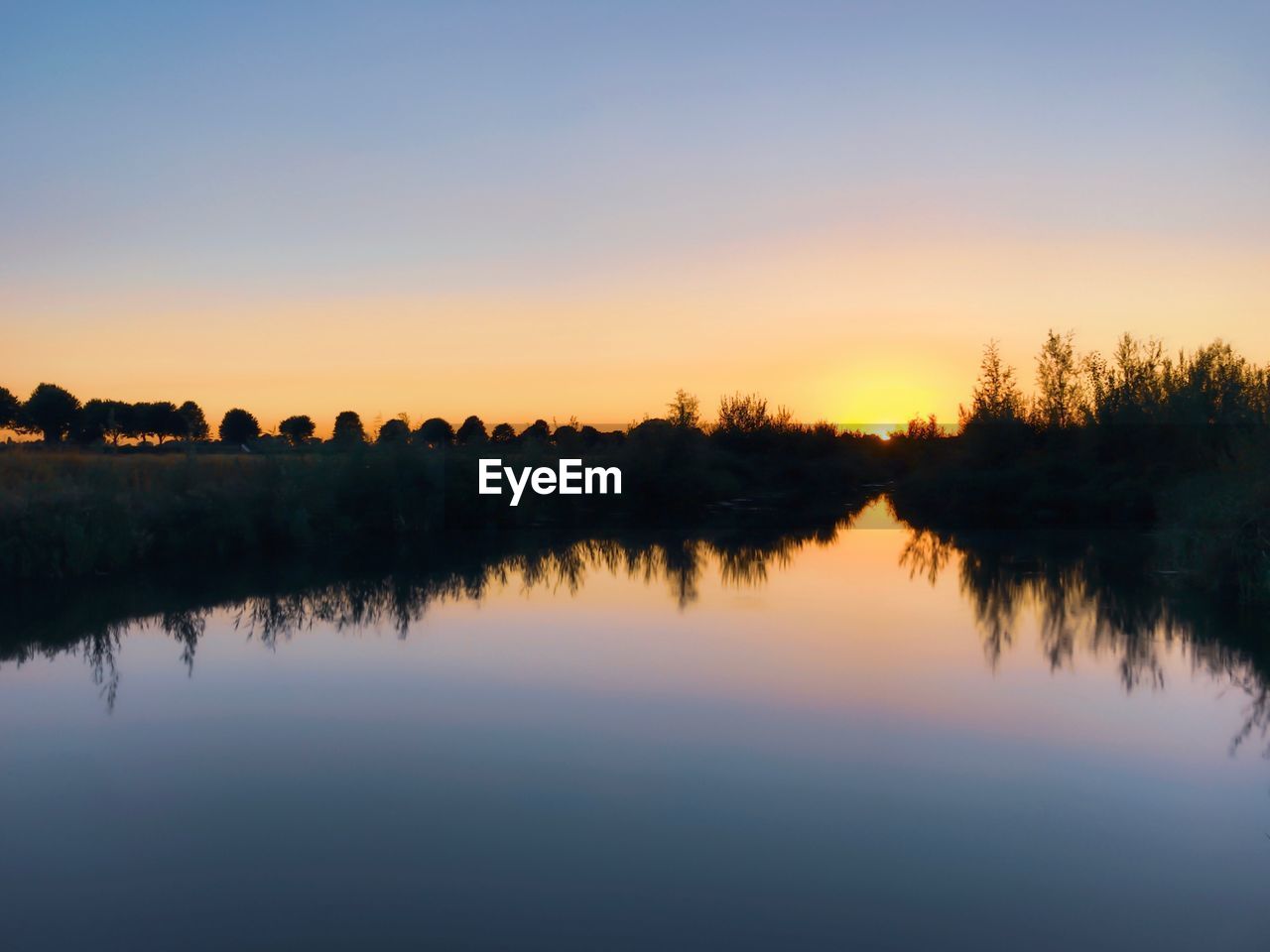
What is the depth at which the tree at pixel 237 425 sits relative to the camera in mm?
56000

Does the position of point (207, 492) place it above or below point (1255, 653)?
above

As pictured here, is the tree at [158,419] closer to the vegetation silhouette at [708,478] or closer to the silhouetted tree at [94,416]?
the silhouetted tree at [94,416]

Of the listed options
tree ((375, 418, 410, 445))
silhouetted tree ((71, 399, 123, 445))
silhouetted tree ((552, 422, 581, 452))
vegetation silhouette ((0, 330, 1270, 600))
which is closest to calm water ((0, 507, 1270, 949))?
vegetation silhouette ((0, 330, 1270, 600))

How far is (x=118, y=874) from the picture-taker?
4367mm

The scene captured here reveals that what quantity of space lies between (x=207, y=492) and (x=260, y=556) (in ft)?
4.45

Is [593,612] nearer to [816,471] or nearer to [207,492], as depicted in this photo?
[207,492]

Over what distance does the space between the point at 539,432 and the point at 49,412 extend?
33966mm

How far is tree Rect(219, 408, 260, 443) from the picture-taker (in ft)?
184

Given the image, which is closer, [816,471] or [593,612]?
[593,612]

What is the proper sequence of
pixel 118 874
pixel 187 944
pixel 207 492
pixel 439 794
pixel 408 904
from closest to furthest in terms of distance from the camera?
pixel 187 944 < pixel 408 904 < pixel 118 874 < pixel 439 794 < pixel 207 492

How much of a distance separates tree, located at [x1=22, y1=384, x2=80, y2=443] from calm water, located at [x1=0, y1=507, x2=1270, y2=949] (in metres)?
45.3

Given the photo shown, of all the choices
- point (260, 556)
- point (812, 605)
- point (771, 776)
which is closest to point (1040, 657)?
point (812, 605)

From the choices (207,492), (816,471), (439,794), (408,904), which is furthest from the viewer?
(816,471)

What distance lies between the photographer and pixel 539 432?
93.2 ft
